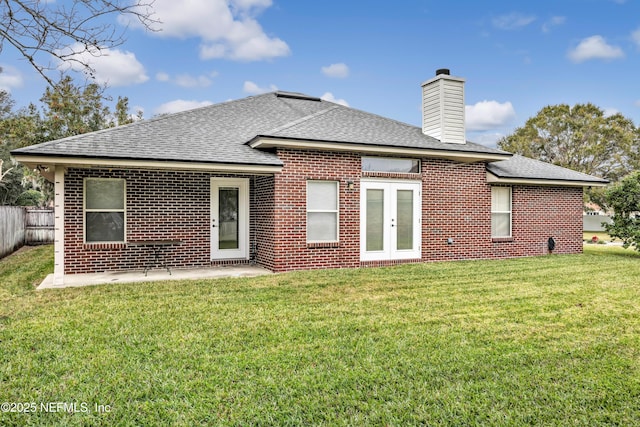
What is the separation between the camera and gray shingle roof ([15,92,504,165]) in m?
9.15

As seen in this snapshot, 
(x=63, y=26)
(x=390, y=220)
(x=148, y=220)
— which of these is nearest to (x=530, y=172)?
(x=390, y=220)

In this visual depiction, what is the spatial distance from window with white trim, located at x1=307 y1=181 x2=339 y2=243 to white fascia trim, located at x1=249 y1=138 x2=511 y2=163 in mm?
955

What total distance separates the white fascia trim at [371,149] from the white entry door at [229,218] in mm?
1352

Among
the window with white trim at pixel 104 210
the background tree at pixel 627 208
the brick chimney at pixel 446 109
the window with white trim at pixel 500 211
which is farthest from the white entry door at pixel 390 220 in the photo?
the background tree at pixel 627 208

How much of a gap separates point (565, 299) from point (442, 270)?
3.42m

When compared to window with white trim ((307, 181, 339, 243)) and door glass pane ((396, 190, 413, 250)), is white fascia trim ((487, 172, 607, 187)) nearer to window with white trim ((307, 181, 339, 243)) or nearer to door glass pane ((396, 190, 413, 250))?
door glass pane ((396, 190, 413, 250))

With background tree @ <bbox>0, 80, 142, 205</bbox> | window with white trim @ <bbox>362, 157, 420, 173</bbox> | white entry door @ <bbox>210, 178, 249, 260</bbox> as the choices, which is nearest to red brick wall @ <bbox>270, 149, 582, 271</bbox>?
window with white trim @ <bbox>362, 157, 420, 173</bbox>

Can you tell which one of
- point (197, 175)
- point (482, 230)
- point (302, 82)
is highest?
point (302, 82)

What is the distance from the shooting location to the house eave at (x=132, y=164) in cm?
832

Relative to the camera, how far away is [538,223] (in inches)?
561

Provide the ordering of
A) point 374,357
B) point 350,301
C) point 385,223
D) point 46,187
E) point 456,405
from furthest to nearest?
point 46,187
point 385,223
point 350,301
point 374,357
point 456,405

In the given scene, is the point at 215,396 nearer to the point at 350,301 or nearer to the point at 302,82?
the point at 350,301

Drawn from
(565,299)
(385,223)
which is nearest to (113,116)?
(385,223)

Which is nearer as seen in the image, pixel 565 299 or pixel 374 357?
pixel 374 357
